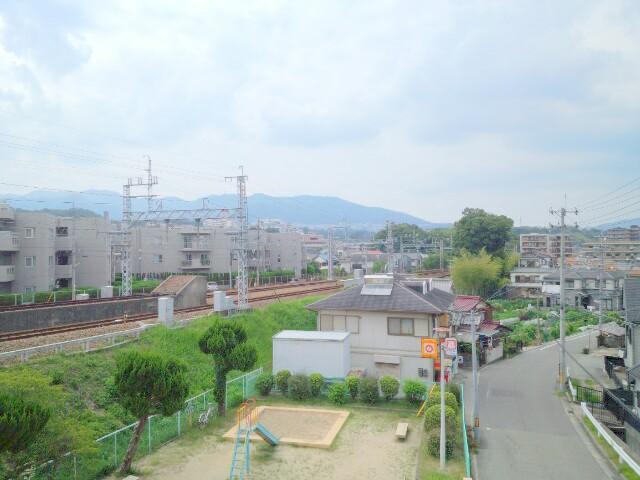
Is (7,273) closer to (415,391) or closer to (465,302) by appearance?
(415,391)

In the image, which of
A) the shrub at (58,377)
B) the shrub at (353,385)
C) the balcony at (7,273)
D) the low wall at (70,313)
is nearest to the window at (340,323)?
the shrub at (353,385)

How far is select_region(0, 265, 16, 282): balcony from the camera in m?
39.0

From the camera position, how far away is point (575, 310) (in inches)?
1994

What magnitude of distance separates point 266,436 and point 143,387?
4178mm

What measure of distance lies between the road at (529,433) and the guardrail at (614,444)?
523mm

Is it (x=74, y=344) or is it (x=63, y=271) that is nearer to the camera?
(x=74, y=344)

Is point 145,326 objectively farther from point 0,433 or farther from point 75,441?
point 0,433

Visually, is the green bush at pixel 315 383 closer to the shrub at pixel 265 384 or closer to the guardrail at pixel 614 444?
the shrub at pixel 265 384

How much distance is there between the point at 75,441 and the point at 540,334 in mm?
35438

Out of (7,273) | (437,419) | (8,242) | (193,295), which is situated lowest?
(437,419)

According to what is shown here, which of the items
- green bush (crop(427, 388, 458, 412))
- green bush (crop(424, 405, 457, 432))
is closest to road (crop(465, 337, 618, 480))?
green bush (crop(424, 405, 457, 432))

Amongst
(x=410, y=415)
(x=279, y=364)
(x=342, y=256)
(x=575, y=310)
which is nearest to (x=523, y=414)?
A: (x=410, y=415)

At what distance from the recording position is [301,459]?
1422 centimetres

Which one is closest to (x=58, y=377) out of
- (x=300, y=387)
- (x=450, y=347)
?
(x=300, y=387)
